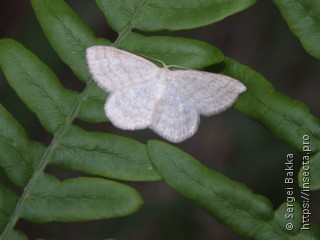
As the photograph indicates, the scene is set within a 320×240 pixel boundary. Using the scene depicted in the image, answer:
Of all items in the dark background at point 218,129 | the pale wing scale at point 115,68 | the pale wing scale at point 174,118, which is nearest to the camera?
the pale wing scale at point 115,68

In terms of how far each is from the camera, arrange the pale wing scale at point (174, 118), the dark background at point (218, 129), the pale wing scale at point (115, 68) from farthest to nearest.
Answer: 1. the dark background at point (218, 129)
2. the pale wing scale at point (174, 118)
3. the pale wing scale at point (115, 68)

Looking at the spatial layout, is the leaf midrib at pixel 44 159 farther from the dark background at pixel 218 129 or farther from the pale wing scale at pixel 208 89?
the dark background at pixel 218 129

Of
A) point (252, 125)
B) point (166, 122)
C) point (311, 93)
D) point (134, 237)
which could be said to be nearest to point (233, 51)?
point (311, 93)

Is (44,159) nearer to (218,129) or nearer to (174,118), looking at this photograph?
(174,118)

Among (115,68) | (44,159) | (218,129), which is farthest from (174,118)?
(218,129)

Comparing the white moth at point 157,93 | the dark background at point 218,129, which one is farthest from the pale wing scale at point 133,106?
the dark background at point 218,129

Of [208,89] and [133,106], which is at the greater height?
[208,89]

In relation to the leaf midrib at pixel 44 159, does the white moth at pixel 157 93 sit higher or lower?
higher
